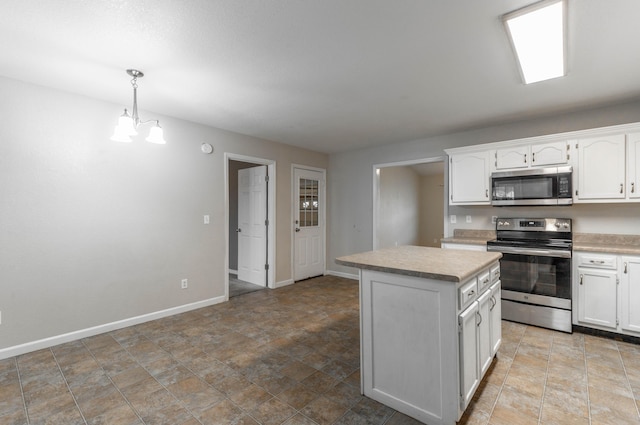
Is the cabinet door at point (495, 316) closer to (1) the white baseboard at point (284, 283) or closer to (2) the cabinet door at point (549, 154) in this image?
(2) the cabinet door at point (549, 154)

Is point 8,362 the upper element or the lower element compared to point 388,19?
lower

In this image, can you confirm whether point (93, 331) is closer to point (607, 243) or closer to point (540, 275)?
point (540, 275)

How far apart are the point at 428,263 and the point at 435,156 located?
302 cm

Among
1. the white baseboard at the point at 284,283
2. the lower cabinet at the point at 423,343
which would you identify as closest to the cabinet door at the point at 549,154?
the lower cabinet at the point at 423,343

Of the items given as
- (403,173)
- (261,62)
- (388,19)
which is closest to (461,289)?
(388,19)

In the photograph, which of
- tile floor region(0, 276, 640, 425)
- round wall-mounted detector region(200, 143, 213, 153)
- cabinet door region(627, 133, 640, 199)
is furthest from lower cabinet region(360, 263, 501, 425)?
round wall-mounted detector region(200, 143, 213, 153)

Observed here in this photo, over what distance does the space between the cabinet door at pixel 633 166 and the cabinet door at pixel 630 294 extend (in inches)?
26.7

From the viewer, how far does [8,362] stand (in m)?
2.48

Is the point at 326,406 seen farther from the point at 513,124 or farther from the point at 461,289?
the point at 513,124

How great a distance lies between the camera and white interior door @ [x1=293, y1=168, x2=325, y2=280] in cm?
527

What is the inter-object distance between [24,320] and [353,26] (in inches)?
146

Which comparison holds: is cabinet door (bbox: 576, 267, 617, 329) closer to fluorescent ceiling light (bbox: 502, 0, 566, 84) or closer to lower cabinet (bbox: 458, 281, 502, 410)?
lower cabinet (bbox: 458, 281, 502, 410)

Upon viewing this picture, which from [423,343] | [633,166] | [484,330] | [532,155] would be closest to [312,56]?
[423,343]

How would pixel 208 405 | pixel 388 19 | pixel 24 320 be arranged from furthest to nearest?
1. pixel 24 320
2. pixel 208 405
3. pixel 388 19
